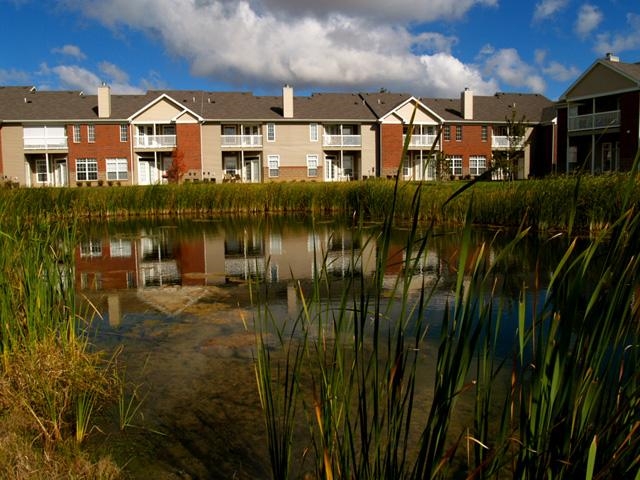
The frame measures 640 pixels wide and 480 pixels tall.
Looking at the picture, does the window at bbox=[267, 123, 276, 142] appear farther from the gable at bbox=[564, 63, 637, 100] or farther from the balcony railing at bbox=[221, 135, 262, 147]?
the gable at bbox=[564, 63, 637, 100]

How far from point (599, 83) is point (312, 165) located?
799 inches

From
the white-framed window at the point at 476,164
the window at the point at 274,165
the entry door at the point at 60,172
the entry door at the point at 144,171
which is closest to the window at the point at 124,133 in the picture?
the entry door at the point at 144,171

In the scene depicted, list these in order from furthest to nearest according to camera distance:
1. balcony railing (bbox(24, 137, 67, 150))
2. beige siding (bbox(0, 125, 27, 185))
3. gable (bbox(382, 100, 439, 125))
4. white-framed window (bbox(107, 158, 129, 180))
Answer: gable (bbox(382, 100, 439, 125)) < white-framed window (bbox(107, 158, 129, 180)) < balcony railing (bbox(24, 137, 67, 150)) < beige siding (bbox(0, 125, 27, 185))

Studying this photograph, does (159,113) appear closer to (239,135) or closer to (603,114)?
(239,135)

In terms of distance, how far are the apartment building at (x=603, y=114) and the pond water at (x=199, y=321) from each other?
2104 centimetres

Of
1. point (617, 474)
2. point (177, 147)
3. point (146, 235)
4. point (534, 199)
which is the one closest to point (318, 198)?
point (146, 235)

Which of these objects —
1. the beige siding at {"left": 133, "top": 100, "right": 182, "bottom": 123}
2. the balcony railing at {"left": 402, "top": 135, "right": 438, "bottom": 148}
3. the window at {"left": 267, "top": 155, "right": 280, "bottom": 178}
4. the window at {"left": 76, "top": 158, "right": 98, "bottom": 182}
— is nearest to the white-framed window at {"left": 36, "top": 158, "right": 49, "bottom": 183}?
the window at {"left": 76, "top": 158, "right": 98, "bottom": 182}

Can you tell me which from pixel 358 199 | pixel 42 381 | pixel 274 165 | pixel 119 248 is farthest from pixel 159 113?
pixel 42 381

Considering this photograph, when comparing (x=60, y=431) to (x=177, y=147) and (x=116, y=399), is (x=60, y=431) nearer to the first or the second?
(x=116, y=399)

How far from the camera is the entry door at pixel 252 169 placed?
46688mm

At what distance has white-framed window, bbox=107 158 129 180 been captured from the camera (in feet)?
→ 144

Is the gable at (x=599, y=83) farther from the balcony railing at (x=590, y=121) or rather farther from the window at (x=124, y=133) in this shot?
the window at (x=124, y=133)

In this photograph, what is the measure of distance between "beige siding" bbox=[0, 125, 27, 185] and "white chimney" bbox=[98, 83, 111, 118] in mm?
5644

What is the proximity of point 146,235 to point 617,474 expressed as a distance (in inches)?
657
